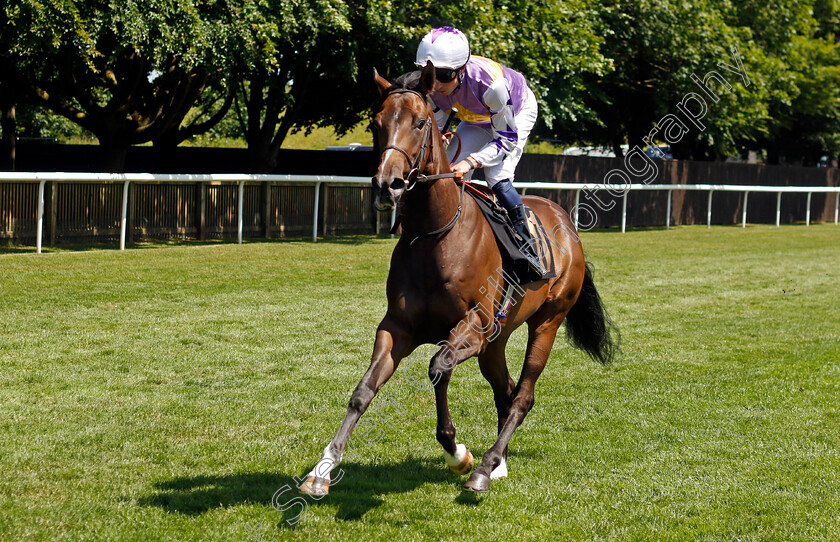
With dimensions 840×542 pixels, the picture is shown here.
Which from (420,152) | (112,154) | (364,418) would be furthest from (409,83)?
(112,154)

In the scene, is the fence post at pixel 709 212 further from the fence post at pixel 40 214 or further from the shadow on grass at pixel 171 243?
the fence post at pixel 40 214

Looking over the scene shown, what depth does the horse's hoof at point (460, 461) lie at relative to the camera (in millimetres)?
4734

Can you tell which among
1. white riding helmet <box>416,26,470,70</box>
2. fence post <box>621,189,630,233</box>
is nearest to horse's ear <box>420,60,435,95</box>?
white riding helmet <box>416,26,470,70</box>

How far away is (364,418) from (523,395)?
3.27 ft

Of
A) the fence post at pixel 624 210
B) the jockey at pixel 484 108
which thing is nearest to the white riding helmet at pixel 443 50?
the jockey at pixel 484 108

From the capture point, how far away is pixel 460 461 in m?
4.75

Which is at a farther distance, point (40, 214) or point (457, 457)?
point (40, 214)

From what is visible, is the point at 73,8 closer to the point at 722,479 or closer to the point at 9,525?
the point at 9,525

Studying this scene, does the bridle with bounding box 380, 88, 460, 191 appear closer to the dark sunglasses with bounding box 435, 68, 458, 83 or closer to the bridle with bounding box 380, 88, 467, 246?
the bridle with bounding box 380, 88, 467, 246

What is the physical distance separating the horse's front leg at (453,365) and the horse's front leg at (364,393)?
18 cm

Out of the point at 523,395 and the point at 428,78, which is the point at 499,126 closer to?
the point at 428,78

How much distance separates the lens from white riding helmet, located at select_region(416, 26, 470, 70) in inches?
181

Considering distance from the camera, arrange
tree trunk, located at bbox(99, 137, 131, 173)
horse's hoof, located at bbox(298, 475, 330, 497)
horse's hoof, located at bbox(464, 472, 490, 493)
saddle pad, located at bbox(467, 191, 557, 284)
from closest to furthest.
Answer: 1. horse's hoof, located at bbox(298, 475, 330, 497)
2. horse's hoof, located at bbox(464, 472, 490, 493)
3. saddle pad, located at bbox(467, 191, 557, 284)
4. tree trunk, located at bbox(99, 137, 131, 173)

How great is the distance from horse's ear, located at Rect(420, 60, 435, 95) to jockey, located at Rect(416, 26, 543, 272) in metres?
0.20
